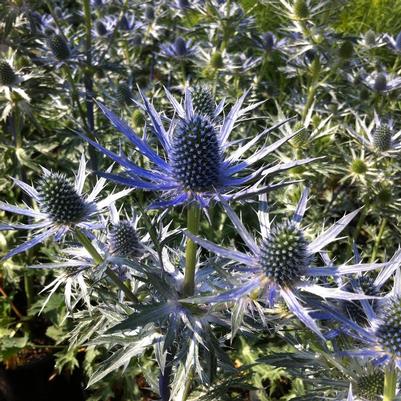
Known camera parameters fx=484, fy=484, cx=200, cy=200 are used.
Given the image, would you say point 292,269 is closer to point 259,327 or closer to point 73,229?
point 259,327

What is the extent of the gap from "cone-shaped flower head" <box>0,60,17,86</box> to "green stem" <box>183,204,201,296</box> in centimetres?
147

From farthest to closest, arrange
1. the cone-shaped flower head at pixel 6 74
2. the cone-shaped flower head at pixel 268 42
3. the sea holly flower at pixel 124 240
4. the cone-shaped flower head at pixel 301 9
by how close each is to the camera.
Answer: the cone-shaped flower head at pixel 268 42 < the cone-shaped flower head at pixel 301 9 < the cone-shaped flower head at pixel 6 74 < the sea holly flower at pixel 124 240

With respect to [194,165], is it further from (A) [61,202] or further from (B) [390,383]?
(B) [390,383]

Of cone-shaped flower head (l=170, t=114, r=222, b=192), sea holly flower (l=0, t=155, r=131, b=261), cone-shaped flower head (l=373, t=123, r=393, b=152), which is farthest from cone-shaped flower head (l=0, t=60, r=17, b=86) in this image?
cone-shaped flower head (l=373, t=123, r=393, b=152)

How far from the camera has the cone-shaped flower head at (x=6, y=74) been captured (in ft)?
7.31

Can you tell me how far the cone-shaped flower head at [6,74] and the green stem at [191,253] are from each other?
58.0 inches

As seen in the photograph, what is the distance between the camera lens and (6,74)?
225 cm

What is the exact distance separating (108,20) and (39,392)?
2738 millimetres

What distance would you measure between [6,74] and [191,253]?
1505mm

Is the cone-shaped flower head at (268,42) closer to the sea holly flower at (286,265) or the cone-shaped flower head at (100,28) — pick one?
the cone-shaped flower head at (100,28)

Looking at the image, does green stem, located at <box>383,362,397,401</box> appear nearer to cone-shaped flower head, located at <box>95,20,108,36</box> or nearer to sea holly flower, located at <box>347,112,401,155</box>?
sea holly flower, located at <box>347,112,401,155</box>

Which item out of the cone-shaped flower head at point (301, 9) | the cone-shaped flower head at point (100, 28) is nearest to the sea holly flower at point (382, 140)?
the cone-shaped flower head at point (301, 9)

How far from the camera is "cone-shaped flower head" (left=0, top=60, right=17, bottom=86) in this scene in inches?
87.7

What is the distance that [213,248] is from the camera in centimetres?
109
